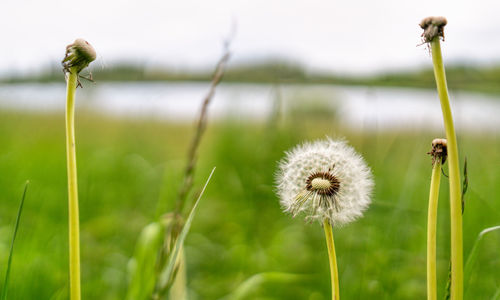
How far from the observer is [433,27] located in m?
0.42

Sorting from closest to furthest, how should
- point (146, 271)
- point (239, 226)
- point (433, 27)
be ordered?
point (433, 27), point (146, 271), point (239, 226)

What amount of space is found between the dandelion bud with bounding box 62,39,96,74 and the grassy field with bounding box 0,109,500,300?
374 millimetres

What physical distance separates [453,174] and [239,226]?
2.03 meters

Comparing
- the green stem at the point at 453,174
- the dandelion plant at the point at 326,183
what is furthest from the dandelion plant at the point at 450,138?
the dandelion plant at the point at 326,183

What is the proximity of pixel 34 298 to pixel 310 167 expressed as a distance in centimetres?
77

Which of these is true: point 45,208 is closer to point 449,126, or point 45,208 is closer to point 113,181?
point 113,181

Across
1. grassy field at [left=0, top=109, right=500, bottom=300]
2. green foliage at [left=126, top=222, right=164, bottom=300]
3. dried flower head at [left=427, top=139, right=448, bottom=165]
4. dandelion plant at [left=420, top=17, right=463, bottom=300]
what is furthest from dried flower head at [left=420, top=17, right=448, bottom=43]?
green foliage at [left=126, top=222, right=164, bottom=300]

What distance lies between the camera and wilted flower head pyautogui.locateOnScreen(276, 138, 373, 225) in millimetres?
585

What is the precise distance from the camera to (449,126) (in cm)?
44

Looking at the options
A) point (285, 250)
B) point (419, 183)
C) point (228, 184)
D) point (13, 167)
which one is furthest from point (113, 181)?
point (419, 183)

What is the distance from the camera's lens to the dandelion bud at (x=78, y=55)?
0.45m

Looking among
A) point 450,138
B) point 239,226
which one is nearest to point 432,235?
point 450,138

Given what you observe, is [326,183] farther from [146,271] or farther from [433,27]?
[146,271]

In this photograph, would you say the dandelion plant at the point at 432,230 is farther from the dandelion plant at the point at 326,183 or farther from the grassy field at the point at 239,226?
the grassy field at the point at 239,226
